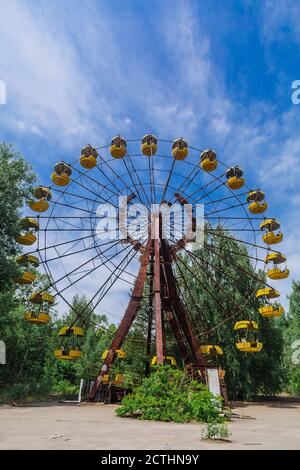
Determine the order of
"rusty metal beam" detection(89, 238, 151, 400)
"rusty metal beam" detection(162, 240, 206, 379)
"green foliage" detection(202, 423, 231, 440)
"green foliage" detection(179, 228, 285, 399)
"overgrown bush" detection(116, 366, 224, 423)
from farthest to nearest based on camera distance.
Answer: "green foliage" detection(179, 228, 285, 399)
"rusty metal beam" detection(162, 240, 206, 379)
"rusty metal beam" detection(89, 238, 151, 400)
"overgrown bush" detection(116, 366, 224, 423)
"green foliage" detection(202, 423, 231, 440)

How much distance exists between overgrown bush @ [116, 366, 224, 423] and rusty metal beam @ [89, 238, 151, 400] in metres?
4.32

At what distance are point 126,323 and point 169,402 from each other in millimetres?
6471

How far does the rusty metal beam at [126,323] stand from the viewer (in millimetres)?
16750

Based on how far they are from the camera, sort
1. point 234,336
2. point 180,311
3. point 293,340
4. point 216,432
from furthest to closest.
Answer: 1. point 293,340
2. point 234,336
3. point 180,311
4. point 216,432

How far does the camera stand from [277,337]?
86.5 ft

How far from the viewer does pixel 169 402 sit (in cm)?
1135

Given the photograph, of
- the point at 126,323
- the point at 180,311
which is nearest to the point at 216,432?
the point at 126,323

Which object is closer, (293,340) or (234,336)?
(234,336)

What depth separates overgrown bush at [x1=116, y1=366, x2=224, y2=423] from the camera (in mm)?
10663

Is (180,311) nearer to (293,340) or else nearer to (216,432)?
(216,432)

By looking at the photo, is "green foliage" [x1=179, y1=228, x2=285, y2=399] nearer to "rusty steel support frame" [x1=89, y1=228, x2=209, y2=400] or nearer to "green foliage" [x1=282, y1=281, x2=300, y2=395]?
"rusty steel support frame" [x1=89, y1=228, x2=209, y2=400]

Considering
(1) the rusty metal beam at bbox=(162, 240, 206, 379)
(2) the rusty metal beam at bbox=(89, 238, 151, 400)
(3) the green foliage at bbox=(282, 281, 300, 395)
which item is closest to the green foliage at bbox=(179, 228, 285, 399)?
(1) the rusty metal beam at bbox=(162, 240, 206, 379)
